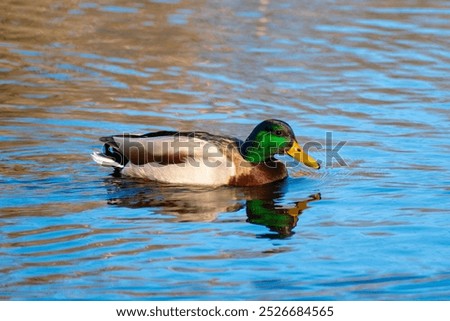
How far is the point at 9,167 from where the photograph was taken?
10633 mm

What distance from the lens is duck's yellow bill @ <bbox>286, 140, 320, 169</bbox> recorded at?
34.3 ft

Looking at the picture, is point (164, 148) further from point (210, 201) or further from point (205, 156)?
point (210, 201)

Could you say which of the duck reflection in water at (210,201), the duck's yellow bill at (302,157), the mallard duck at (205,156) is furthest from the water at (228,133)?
the duck's yellow bill at (302,157)

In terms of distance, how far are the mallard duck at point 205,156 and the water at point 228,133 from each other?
167mm

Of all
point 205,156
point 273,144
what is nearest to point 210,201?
point 205,156

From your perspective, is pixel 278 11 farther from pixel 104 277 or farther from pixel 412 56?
pixel 104 277

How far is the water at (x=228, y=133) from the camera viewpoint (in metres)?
7.91

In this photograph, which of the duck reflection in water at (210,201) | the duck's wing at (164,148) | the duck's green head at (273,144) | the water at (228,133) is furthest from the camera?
the duck's green head at (273,144)

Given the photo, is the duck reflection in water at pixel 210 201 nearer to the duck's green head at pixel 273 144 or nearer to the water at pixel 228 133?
the water at pixel 228 133

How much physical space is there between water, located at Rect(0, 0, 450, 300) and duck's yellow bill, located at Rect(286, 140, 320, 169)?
277mm

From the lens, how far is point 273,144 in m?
10.6

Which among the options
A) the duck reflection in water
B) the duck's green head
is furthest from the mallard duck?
the duck reflection in water

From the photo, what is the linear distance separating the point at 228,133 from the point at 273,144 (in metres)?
1.66

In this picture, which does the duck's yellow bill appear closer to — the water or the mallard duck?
the mallard duck
